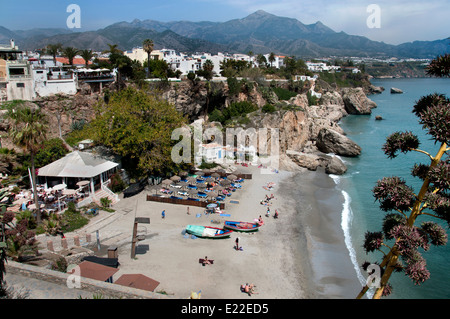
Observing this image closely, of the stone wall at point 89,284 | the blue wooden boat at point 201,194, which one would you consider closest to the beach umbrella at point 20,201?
the stone wall at point 89,284

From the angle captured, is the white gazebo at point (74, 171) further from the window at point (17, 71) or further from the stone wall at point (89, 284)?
the window at point (17, 71)

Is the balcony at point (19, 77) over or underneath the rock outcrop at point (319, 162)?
over

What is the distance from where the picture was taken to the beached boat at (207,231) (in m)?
21.3

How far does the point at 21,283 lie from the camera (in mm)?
11930

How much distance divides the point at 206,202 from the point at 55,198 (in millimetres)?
11556

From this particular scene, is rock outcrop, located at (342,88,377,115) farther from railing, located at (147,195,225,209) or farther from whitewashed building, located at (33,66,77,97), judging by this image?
railing, located at (147,195,225,209)

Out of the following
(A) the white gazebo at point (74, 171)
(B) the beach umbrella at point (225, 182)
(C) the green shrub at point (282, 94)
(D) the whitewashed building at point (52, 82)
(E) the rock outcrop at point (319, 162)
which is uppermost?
(D) the whitewashed building at point (52, 82)

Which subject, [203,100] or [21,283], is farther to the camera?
[203,100]

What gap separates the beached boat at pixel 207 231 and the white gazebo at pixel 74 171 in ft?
30.3

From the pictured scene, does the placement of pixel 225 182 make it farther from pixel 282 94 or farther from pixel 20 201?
pixel 282 94

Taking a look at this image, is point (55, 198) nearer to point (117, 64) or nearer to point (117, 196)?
point (117, 196)

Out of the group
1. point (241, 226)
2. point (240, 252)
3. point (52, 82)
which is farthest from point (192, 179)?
point (52, 82)

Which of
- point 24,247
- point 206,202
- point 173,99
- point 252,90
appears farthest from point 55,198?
point 252,90

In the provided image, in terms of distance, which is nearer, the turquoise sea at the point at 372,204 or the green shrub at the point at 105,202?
the turquoise sea at the point at 372,204
